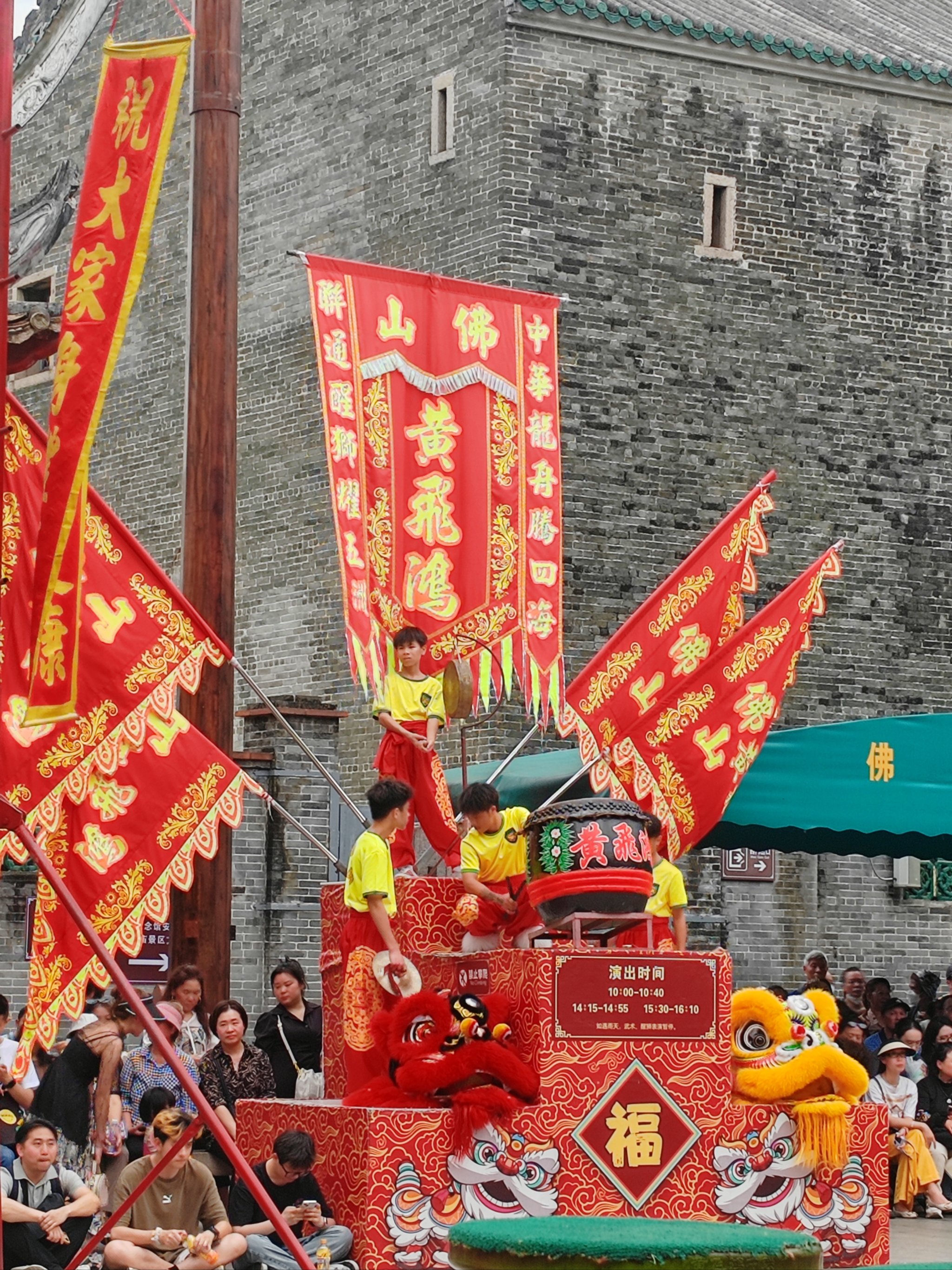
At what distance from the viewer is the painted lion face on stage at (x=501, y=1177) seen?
33.1 ft

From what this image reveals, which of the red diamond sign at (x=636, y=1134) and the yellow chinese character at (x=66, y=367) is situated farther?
the red diamond sign at (x=636, y=1134)

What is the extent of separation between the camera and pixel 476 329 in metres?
12.3

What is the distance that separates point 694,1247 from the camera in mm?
6156

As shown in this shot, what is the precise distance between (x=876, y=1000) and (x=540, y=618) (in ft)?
17.5

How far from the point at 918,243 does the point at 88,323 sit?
15530mm

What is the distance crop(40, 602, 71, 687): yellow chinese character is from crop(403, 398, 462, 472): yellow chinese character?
16.3 ft

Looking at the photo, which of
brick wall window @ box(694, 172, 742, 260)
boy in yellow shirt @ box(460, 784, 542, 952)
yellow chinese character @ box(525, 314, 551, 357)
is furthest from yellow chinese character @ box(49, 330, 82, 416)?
brick wall window @ box(694, 172, 742, 260)

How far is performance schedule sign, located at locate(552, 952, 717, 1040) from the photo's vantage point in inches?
402

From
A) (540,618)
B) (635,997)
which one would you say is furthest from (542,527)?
(635,997)

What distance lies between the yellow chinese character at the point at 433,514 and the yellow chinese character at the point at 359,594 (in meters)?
0.48

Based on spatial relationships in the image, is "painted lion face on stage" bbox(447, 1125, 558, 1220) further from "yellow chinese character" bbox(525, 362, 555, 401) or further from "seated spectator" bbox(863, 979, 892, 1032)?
"seated spectator" bbox(863, 979, 892, 1032)

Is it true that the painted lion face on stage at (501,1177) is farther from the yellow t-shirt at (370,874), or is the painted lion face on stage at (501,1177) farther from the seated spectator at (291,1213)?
the yellow t-shirt at (370,874)

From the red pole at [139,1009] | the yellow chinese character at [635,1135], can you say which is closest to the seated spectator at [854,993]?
the yellow chinese character at [635,1135]

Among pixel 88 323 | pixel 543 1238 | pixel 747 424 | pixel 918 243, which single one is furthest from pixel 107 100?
pixel 918 243
